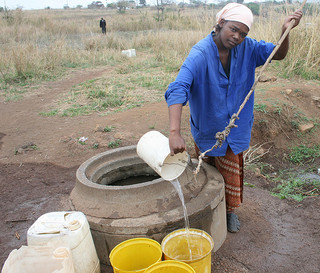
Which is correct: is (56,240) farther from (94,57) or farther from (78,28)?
(78,28)

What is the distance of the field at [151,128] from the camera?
8.94ft

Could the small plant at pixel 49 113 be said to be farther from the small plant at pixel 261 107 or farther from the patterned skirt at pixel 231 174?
the patterned skirt at pixel 231 174

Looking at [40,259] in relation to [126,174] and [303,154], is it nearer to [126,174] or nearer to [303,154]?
[126,174]

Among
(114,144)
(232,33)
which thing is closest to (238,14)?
Answer: (232,33)

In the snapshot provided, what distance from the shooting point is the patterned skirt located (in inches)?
98.7

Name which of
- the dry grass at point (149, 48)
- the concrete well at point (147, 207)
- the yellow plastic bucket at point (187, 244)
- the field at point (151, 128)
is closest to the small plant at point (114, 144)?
the field at point (151, 128)

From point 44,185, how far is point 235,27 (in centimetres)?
283

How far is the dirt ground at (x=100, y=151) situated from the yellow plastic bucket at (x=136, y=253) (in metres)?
0.61

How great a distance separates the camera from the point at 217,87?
2.18 meters

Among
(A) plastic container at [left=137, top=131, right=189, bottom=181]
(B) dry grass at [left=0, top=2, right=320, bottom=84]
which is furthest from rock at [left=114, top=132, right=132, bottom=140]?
(B) dry grass at [left=0, top=2, right=320, bottom=84]

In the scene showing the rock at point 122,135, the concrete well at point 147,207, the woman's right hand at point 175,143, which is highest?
the woman's right hand at point 175,143

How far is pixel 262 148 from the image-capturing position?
4605 millimetres

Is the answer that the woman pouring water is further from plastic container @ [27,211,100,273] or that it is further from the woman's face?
plastic container @ [27,211,100,273]

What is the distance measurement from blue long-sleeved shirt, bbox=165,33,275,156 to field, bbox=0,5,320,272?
0.90 meters
